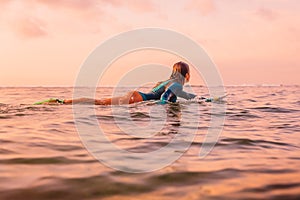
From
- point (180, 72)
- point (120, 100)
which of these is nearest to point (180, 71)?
point (180, 72)

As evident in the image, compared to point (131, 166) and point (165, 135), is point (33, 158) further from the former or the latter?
point (165, 135)

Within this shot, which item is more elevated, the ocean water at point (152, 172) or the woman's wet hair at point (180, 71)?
the woman's wet hair at point (180, 71)

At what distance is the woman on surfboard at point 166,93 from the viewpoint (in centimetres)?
1066

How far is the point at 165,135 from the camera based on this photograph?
17.5ft

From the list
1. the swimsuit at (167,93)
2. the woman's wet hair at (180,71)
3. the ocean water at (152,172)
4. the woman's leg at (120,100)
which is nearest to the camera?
the ocean water at (152,172)

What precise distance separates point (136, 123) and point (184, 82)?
4.73m

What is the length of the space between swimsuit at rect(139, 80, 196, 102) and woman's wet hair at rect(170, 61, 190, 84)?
0.35 metres

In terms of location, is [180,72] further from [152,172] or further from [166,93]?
[152,172]

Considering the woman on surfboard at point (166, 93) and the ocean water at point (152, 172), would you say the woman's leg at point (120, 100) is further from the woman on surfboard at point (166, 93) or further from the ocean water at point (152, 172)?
the ocean water at point (152, 172)

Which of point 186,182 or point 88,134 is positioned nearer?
point 186,182

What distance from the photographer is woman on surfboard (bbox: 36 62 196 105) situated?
10.7 meters

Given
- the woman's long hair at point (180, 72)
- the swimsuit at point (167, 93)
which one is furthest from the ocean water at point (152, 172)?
the woman's long hair at point (180, 72)

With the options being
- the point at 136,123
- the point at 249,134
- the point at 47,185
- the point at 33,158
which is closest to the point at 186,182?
the point at 47,185

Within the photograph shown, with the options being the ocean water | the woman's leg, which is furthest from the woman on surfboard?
the ocean water
